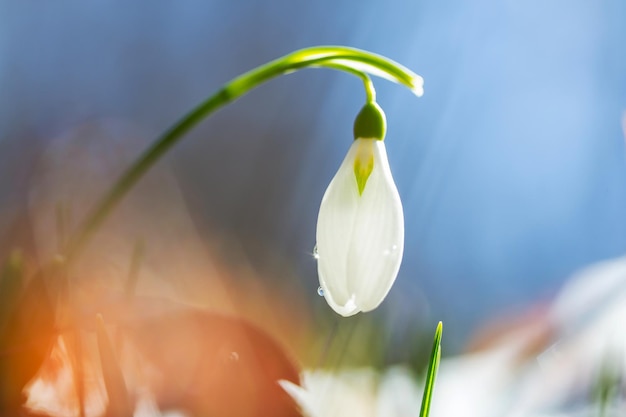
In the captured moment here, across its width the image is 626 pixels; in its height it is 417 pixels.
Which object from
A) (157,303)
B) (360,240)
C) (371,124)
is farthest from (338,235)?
(157,303)

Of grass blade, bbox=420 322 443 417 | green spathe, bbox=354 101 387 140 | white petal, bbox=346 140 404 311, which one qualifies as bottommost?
grass blade, bbox=420 322 443 417

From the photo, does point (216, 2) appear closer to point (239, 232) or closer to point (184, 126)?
point (239, 232)

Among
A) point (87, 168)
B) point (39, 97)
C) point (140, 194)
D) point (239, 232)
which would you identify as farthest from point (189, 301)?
point (39, 97)

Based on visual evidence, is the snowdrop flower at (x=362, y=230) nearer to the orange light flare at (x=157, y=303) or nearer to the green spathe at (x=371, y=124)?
the green spathe at (x=371, y=124)

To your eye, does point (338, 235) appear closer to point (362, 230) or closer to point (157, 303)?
point (362, 230)

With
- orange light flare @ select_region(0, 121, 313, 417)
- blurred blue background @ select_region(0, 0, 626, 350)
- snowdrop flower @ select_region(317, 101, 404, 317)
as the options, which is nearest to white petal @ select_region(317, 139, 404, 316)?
snowdrop flower @ select_region(317, 101, 404, 317)

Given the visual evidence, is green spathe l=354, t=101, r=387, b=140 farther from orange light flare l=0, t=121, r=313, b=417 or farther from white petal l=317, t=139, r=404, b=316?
orange light flare l=0, t=121, r=313, b=417
